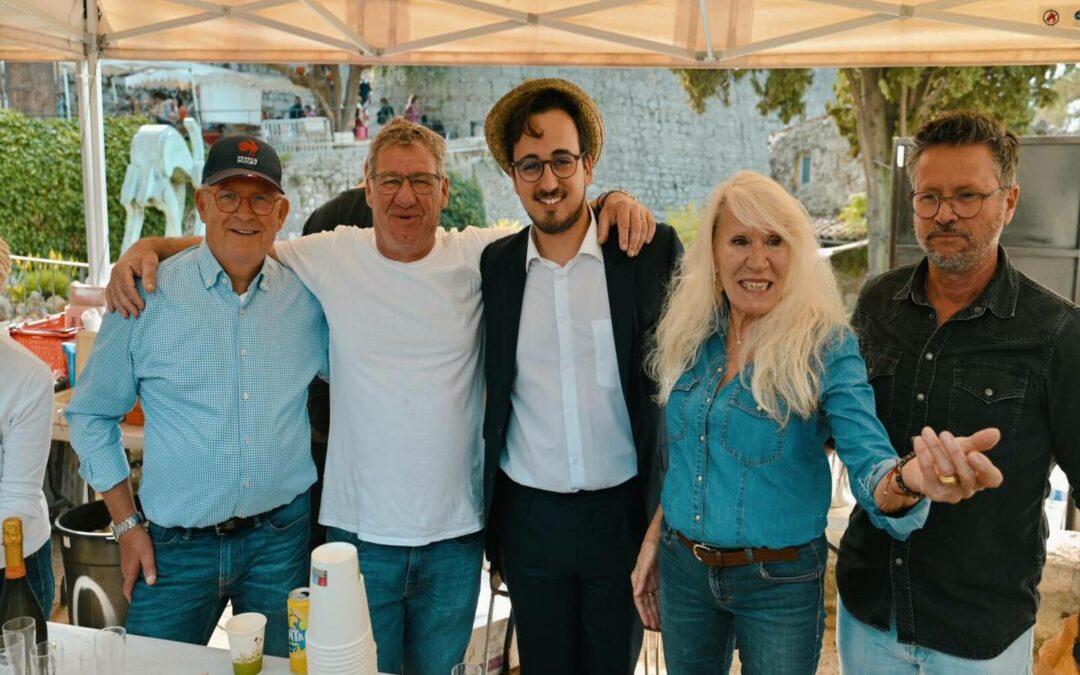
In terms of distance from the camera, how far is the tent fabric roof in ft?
14.8

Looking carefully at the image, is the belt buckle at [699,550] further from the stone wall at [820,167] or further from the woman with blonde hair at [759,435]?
the stone wall at [820,167]

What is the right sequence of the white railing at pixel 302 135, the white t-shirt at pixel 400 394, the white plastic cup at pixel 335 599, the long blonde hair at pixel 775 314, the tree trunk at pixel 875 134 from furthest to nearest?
1. the white railing at pixel 302 135
2. the tree trunk at pixel 875 134
3. the white t-shirt at pixel 400 394
4. the long blonde hair at pixel 775 314
5. the white plastic cup at pixel 335 599

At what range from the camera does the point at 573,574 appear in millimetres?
2170

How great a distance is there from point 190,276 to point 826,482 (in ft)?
4.77

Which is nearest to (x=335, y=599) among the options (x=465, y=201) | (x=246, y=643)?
(x=246, y=643)

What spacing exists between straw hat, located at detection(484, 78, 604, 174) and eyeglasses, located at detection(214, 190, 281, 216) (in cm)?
53

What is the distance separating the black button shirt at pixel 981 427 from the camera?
173 centimetres

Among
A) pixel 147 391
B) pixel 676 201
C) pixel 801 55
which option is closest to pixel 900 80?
pixel 801 55

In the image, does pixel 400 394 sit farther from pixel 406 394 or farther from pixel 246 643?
pixel 246 643

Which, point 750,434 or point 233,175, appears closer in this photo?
point 750,434

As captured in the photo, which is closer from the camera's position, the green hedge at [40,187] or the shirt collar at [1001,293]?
the shirt collar at [1001,293]

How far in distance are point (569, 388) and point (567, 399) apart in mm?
26

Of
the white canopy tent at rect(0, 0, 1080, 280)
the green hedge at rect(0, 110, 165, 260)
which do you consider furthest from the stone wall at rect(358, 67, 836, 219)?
the white canopy tent at rect(0, 0, 1080, 280)

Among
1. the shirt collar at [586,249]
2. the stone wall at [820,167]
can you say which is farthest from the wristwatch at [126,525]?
the stone wall at [820,167]
